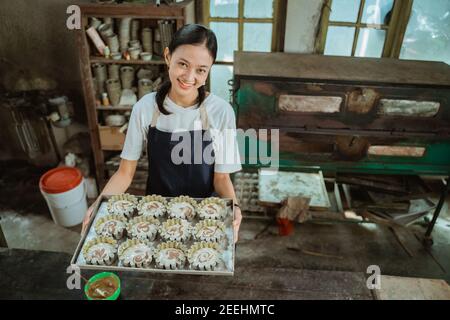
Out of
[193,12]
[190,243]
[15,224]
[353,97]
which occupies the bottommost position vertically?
[15,224]

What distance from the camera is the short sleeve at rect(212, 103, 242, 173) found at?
7.14ft

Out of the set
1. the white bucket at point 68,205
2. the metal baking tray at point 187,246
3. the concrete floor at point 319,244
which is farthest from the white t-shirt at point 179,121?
the white bucket at point 68,205

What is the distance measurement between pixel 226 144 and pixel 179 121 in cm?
34

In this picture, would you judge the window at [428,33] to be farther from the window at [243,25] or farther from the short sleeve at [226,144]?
the short sleeve at [226,144]

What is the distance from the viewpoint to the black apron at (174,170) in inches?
86.3

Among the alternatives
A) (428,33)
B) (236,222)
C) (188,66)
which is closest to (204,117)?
(188,66)

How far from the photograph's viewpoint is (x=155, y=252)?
187cm

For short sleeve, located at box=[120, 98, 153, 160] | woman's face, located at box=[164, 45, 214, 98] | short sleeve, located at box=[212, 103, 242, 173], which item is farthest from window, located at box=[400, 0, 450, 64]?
short sleeve, located at box=[120, 98, 153, 160]

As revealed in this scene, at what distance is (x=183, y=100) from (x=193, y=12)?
2.20 m

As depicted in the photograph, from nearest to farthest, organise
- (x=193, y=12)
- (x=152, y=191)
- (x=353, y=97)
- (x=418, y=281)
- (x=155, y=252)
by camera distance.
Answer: (x=155, y=252) → (x=152, y=191) → (x=418, y=281) → (x=353, y=97) → (x=193, y=12)

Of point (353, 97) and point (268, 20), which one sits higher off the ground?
point (268, 20)

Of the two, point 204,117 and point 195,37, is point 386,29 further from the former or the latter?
point 195,37

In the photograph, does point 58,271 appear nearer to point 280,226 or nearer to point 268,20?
point 280,226

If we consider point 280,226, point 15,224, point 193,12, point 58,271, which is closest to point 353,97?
point 280,226
